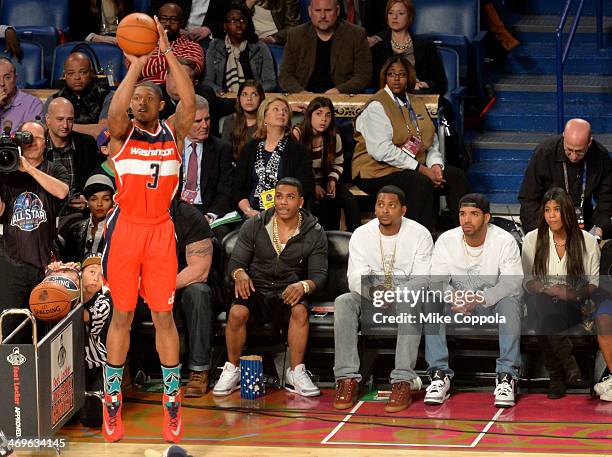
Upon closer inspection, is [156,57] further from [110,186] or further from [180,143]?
[180,143]

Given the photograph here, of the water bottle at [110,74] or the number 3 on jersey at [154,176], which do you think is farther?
the water bottle at [110,74]

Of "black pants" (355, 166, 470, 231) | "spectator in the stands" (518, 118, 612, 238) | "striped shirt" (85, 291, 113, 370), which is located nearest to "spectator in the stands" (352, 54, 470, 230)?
"black pants" (355, 166, 470, 231)

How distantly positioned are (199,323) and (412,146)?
2250mm

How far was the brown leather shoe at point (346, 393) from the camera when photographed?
822 centimetres

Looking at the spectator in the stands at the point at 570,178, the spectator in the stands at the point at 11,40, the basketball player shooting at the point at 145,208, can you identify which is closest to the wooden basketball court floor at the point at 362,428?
the basketball player shooting at the point at 145,208

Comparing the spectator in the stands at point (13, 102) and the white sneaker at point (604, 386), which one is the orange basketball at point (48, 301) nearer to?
the spectator in the stands at point (13, 102)

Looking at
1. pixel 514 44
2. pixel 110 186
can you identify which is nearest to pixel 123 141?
pixel 110 186

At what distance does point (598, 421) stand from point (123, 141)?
3.25 meters

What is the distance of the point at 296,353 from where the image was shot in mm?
8500

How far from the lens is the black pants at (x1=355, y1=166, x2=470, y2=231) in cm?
952

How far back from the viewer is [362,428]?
784 cm

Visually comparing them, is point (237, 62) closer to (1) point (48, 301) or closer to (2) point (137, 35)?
(1) point (48, 301)

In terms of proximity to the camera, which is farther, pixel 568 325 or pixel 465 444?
pixel 568 325

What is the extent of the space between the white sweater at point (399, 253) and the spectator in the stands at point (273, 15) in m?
3.13
